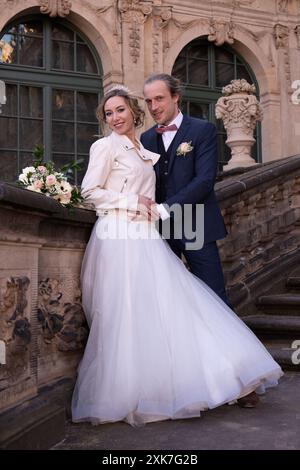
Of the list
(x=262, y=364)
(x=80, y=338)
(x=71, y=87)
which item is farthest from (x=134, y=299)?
(x=71, y=87)

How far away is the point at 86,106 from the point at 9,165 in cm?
199

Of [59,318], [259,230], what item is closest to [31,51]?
[259,230]

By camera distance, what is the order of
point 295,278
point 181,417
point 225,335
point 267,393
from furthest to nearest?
point 295,278 → point 267,393 → point 225,335 → point 181,417

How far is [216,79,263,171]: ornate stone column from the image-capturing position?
8.64 meters

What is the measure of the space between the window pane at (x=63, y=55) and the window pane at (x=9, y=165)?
197cm

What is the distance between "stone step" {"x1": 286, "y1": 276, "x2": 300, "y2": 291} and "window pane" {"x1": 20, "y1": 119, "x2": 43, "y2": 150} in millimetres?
7178

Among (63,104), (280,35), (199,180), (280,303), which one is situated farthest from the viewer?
(280,35)

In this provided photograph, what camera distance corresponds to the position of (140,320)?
10.3 feet

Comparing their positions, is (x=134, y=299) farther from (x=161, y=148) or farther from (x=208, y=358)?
(x=161, y=148)

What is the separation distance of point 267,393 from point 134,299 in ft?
3.72

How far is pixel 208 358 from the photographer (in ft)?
10.2

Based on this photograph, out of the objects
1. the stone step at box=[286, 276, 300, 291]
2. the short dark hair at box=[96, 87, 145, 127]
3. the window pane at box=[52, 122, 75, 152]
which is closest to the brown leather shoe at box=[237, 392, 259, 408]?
the short dark hair at box=[96, 87, 145, 127]

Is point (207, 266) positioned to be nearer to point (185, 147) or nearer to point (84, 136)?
point (185, 147)

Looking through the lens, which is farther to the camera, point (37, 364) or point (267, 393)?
point (267, 393)
